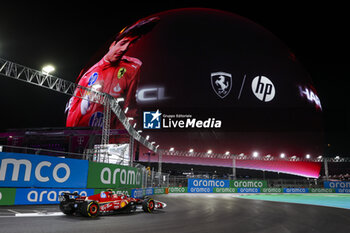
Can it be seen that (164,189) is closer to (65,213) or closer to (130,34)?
(65,213)

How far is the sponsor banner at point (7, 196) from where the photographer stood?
10.9 metres

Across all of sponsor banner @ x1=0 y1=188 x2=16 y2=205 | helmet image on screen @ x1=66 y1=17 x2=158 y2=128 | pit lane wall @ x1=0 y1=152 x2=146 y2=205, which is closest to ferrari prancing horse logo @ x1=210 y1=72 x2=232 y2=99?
A: helmet image on screen @ x1=66 y1=17 x2=158 y2=128

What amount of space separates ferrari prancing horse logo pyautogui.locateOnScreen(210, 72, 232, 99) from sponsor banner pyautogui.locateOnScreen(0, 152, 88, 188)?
33849 millimetres

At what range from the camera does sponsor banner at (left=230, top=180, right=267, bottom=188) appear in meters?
38.2

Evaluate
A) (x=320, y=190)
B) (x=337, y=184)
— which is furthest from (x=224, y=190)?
(x=337, y=184)

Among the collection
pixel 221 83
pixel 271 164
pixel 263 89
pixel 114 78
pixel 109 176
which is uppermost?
pixel 114 78

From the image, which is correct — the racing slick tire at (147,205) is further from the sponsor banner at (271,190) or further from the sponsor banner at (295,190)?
the sponsor banner at (295,190)

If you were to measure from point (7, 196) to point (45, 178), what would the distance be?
1.68 meters

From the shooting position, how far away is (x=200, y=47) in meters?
47.8

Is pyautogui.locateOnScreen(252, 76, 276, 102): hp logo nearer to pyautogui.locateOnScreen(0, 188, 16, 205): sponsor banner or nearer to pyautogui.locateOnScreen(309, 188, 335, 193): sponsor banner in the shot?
pyautogui.locateOnScreen(309, 188, 335, 193): sponsor banner

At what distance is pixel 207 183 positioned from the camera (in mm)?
37125

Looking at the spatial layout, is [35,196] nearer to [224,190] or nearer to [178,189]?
[178,189]

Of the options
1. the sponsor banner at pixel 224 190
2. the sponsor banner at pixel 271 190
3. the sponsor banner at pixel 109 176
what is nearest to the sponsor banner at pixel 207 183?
the sponsor banner at pixel 224 190

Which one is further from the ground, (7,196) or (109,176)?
(109,176)
